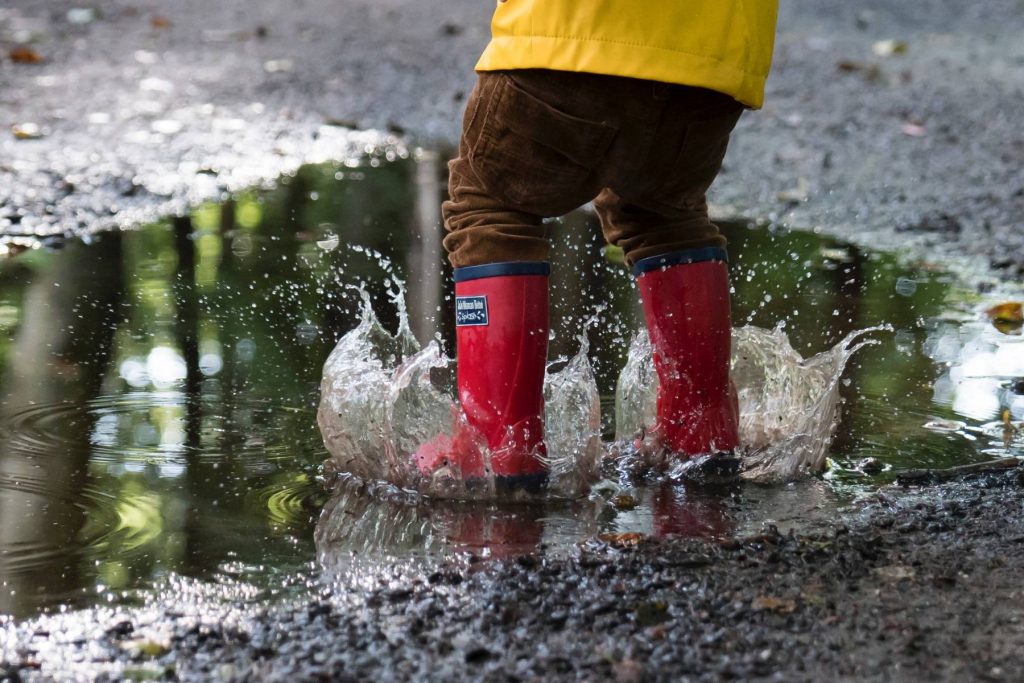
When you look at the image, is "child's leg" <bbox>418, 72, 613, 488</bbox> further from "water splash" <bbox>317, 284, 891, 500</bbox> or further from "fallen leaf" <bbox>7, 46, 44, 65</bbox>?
"fallen leaf" <bbox>7, 46, 44, 65</bbox>

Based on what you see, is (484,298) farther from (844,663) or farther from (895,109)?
(895,109)

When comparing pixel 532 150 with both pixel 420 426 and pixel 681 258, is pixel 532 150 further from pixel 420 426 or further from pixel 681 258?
pixel 420 426

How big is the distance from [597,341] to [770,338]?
2.45 ft

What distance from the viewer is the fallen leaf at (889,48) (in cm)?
974

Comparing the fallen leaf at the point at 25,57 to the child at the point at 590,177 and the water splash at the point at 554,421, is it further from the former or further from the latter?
the child at the point at 590,177

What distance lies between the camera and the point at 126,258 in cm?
470

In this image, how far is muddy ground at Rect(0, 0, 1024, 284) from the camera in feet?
18.5


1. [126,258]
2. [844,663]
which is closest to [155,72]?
[126,258]

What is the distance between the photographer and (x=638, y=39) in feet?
8.20

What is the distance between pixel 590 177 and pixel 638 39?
31cm

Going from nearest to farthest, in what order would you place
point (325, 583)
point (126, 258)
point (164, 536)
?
1. point (325, 583)
2. point (164, 536)
3. point (126, 258)

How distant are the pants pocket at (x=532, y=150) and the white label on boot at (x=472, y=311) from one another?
0.20 metres

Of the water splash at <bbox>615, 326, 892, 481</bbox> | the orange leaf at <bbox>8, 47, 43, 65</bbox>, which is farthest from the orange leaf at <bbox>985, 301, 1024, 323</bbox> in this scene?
the orange leaf at <bbox>8, 47, 43, 65</bbox>

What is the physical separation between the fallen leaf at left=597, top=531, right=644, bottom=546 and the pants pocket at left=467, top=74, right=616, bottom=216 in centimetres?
67
